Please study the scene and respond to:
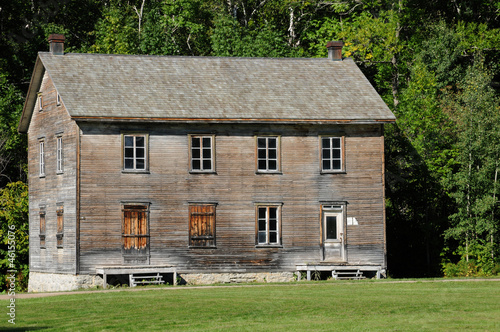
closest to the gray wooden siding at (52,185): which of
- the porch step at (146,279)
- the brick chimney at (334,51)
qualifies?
the porch step at (146,279)

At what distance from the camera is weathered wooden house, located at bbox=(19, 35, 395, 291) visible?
3534cm

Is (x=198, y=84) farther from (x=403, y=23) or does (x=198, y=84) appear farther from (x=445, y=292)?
(x=403, y=23)

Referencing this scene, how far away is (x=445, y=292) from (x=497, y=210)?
576 inches

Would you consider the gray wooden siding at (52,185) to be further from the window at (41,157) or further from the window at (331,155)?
the window at (331,155)

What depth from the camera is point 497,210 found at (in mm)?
41875

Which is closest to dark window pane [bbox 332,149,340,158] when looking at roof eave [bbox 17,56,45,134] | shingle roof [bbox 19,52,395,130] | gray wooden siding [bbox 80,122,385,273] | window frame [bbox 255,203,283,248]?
gray wooden siding [bbox 80,122,385,273]

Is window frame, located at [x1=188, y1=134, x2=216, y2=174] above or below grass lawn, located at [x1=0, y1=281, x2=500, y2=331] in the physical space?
above

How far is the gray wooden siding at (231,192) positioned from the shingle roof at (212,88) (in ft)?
1.95

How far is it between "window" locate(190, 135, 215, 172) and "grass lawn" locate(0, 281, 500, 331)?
6463 mm

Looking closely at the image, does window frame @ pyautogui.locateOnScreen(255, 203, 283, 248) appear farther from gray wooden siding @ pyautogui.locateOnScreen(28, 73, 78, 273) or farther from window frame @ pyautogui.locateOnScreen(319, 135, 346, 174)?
gray wooden siding @ pyautogui.locateOnScreen(28, 73, 78, 273)

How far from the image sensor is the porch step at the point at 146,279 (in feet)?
113

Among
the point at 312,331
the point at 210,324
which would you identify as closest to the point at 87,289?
the point at 210,324

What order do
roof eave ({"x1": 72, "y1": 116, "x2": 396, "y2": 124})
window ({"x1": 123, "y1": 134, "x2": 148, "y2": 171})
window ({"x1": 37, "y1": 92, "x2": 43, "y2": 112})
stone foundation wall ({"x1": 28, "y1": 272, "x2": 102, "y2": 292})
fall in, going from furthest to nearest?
1. window ({"x1": 37, "y1": 92, "x2": 43, "y2": 112})
2. window ({"x1": 123, "y1": 134, "x2": 148, "y2": 171})
3. stone foundation wall ({"x1": 28, "y1": 272, "x2": 102, "y2": 292})
4. roof eave ({"x1": 72, "y1": 116, "x2": 396, "y2": 124})

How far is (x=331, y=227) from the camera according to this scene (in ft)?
122
